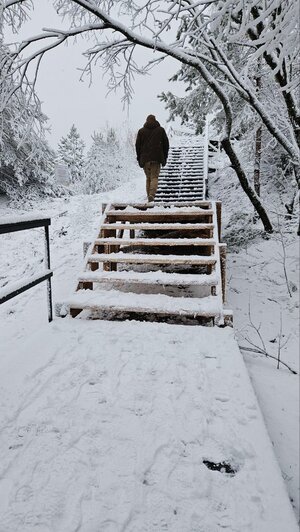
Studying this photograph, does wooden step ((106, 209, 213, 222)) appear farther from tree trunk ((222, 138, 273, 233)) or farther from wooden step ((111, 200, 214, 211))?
tree trunk ((222, 138, 273, 233))

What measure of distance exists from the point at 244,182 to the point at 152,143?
2.34 m

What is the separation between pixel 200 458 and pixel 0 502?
1.04 m

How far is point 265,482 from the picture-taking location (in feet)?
5.66

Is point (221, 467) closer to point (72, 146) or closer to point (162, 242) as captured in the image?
point (162, 242)

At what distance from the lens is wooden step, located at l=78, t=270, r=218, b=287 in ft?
14.0

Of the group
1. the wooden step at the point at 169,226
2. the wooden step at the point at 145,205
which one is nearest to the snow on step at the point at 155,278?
the wooden step at the point at 169,226

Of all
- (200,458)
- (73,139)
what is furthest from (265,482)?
(73,139)

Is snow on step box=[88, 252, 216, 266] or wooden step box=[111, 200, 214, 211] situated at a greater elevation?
wooden step box=[111, 200, 214, 211]

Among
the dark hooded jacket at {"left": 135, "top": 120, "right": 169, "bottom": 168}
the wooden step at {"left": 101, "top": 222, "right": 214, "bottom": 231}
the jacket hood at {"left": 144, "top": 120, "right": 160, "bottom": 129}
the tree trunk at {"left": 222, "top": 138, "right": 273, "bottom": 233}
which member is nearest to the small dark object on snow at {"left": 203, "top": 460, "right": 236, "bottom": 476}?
the wooden step at {"left": 101, "top": 222, "right": 214, "bottom": 231}

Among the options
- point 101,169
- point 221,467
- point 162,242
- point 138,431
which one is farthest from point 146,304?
point 101,169

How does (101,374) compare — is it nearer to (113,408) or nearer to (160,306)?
(113,408)

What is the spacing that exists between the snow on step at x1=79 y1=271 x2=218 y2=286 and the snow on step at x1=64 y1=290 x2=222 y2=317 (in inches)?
8.4

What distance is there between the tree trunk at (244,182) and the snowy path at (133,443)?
17.2 feet

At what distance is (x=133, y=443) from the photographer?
1993mm
